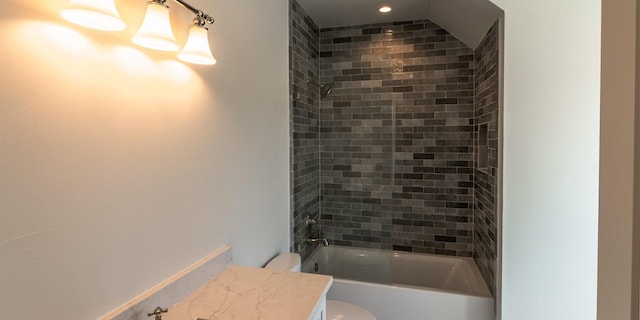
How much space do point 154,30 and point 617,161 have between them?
3.81 feet

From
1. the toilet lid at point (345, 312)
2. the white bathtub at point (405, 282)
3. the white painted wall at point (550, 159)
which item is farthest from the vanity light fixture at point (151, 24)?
the white bathtub at point (405, 282)

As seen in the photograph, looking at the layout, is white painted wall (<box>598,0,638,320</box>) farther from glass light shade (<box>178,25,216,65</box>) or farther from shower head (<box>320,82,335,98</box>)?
shower head (<box>320,82,335,98</box>)

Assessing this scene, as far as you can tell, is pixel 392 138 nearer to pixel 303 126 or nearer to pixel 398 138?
pixel 398 138

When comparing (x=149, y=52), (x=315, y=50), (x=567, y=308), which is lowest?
(x=567, y=308)

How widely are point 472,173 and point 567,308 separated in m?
1.24

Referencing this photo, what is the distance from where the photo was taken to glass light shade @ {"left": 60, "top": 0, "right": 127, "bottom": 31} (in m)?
0.78

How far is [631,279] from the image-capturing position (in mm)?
530

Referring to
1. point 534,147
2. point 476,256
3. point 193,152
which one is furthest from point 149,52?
point 476,256

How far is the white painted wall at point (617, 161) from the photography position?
0.53 metres

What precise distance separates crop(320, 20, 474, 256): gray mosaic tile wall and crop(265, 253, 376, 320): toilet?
107cm

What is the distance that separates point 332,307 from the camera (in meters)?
2.18

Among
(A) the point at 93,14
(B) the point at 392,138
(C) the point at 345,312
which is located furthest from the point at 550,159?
(A) the point at 93,14

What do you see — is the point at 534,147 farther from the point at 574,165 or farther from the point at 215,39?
the point at 215,39

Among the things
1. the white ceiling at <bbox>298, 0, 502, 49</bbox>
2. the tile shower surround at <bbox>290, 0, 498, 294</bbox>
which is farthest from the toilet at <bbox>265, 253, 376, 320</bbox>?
the white ceiling at <bbox>298, 0, 502, 49</bbox>
